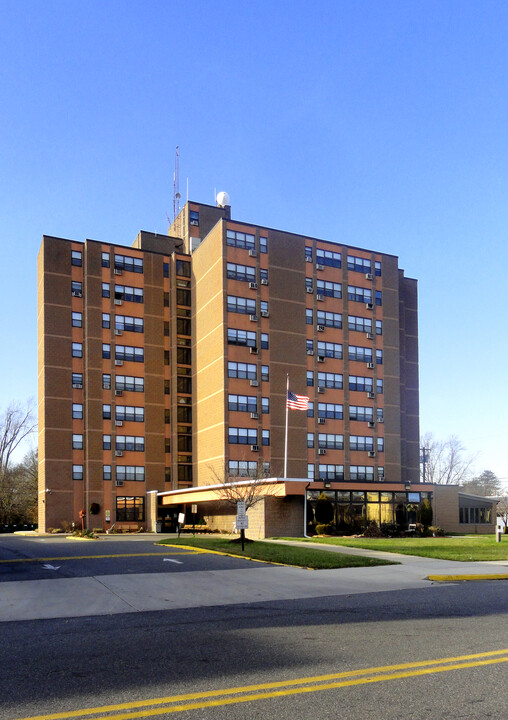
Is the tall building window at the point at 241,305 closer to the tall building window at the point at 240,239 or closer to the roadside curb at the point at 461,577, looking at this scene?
the tall building window at the point at 240,239

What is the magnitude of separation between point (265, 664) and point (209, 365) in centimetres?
6020

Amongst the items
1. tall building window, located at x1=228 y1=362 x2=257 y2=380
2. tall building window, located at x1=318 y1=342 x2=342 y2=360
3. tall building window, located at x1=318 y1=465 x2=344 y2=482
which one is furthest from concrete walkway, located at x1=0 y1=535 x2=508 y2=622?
tall building window, located at x1=318 y1=342 x2=342 y2=360

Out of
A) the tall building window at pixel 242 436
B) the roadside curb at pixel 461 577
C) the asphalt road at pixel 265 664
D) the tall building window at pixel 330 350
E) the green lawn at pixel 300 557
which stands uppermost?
the tall building window at pixel 330 350

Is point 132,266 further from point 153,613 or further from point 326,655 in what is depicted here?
point 326,655

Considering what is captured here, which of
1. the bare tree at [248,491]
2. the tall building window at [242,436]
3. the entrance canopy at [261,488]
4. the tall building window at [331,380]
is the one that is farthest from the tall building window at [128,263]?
the bare tree at [248,491]

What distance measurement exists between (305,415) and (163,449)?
1535cm

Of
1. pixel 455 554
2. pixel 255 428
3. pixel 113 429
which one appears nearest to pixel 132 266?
pixel 113 429

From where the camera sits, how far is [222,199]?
79.8m

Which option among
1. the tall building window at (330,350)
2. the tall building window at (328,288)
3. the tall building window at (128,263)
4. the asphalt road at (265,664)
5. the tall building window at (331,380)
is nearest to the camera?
the asphalt road at (265,664)

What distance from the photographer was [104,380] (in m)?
71.3

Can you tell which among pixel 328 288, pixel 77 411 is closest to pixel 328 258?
pixel 328 288

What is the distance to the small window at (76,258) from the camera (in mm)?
72312

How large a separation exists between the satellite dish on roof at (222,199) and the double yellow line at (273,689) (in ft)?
244

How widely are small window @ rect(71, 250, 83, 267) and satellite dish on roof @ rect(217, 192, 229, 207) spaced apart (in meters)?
16.9
